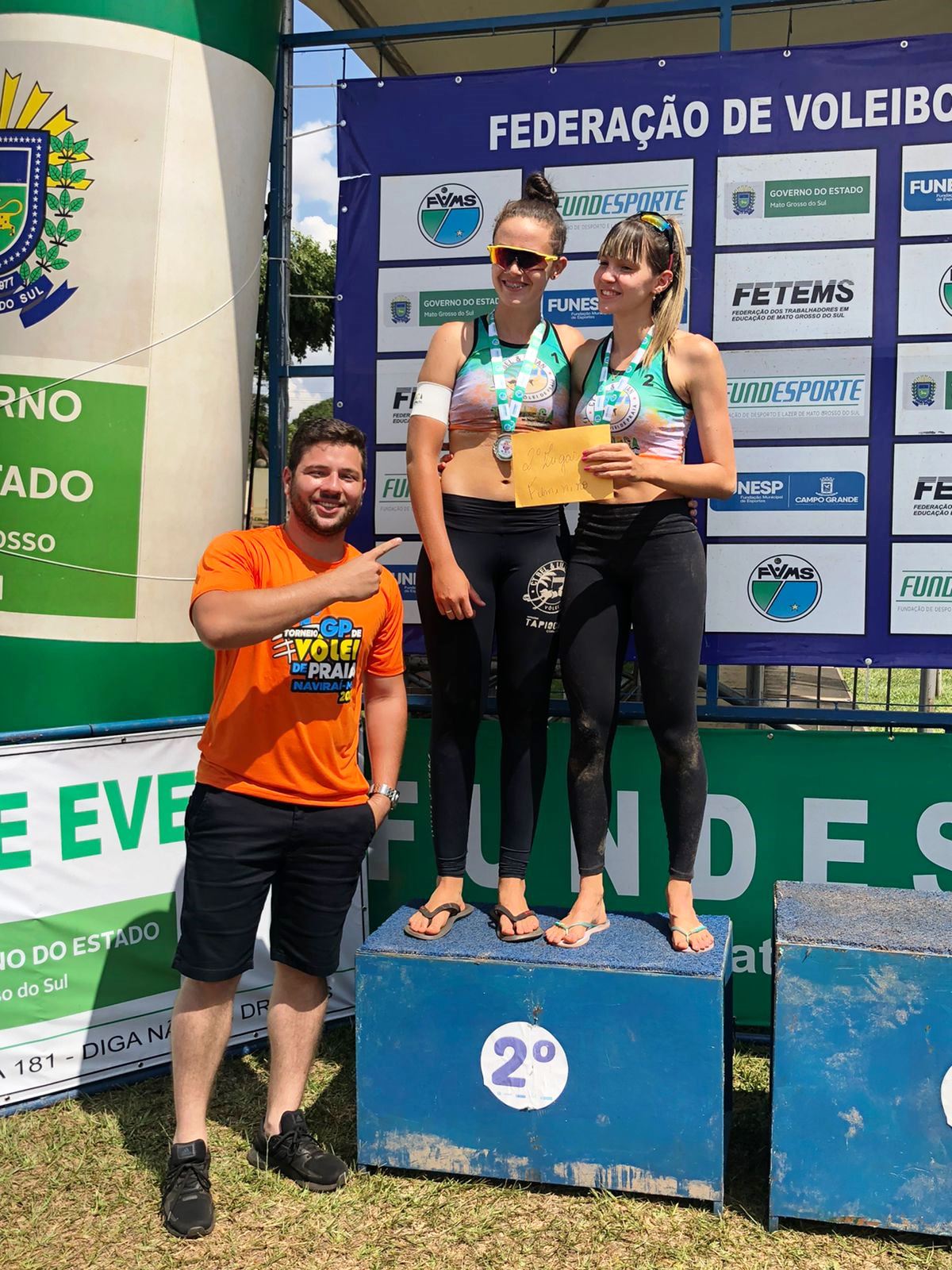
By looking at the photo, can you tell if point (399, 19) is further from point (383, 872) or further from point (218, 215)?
point (383, 872)

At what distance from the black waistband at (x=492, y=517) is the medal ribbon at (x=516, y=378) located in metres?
0.22

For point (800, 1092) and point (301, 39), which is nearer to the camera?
point (800, 1092)

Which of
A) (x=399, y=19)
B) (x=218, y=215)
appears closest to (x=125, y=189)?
(x=218, y=215)

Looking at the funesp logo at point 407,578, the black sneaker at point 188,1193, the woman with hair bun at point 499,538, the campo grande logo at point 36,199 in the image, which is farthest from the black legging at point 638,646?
the campo grande logo at point 36,199

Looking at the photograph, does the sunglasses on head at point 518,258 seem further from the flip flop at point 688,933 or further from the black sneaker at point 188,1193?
the black sneaker at point 188,1193

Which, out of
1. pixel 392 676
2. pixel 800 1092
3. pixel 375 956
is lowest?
pixel 800 1092

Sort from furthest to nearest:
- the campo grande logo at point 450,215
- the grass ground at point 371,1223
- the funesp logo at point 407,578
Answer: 1. the funesp logo at point 407,578
2. the campo grande logo at point 450,215
3. the grass ground at point 371,1223

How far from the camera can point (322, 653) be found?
9.62 feet

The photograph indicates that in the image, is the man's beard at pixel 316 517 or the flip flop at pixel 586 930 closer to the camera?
the man's beard at pixel 316 517

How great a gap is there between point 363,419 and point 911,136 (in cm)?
209

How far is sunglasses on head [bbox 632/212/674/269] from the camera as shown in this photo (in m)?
2.95

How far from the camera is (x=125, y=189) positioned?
3689mm

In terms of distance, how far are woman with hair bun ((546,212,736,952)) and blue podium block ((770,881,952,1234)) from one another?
0.37 meters

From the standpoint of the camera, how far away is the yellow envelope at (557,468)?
288cm
